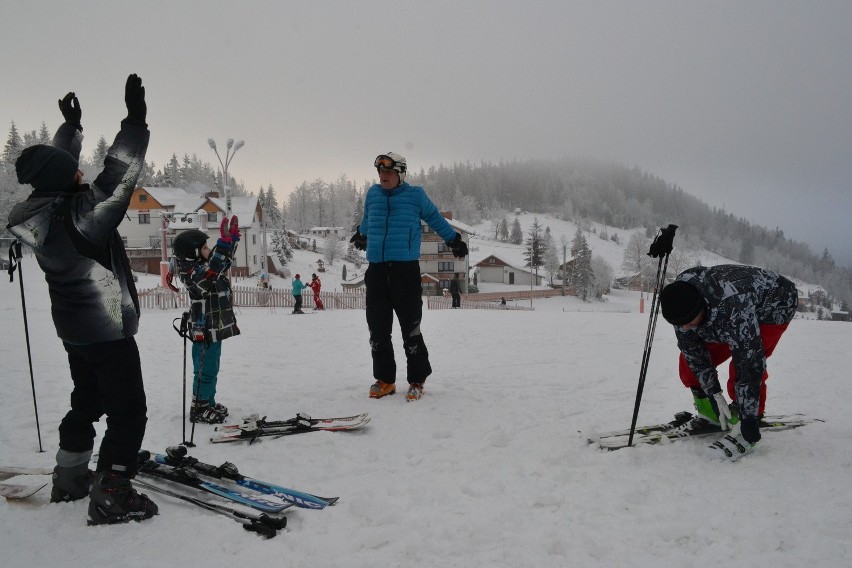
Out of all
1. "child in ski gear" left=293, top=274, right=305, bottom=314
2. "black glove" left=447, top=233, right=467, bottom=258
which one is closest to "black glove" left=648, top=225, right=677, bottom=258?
"black glove" left=447, top=233, right=467, bottom=258

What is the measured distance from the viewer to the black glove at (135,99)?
2.75 meters

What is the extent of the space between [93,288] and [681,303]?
11.6 feet

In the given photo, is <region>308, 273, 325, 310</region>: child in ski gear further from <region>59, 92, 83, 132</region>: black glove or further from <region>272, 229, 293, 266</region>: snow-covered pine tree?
<region>272, 229, 293, 266</region>: snow-covered pine tree

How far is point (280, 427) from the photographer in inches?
167

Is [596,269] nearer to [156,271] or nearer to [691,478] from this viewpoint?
[156,271]

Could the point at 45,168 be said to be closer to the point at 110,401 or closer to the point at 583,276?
the point at 110,401

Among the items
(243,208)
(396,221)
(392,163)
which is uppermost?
(243,208)

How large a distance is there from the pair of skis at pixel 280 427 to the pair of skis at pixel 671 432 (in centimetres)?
195

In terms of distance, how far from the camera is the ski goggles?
5113 mm

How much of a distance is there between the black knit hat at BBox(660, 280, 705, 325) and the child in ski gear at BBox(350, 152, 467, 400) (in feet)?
8.00

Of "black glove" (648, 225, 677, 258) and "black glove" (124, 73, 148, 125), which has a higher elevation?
"black glove" (124, 73, 148, 125)

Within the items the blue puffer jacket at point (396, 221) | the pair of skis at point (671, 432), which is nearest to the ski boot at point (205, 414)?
the blue puffer jacket at point (396, 221)

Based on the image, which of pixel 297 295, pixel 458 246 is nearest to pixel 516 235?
pixel 297 295

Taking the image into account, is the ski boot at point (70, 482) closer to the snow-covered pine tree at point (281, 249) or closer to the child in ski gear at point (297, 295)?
the child in ski gear at point (297, 295)
